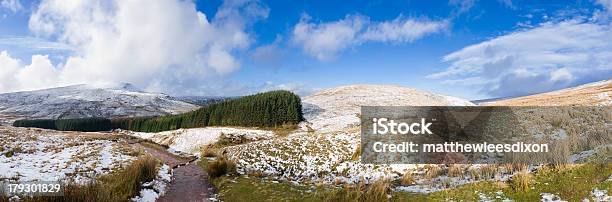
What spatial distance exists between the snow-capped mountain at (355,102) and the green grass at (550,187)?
56.2m

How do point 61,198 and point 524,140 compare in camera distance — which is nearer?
point 61,198

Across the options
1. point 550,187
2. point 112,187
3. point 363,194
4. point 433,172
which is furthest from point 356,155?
point 112,187

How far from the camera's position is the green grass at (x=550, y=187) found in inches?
500

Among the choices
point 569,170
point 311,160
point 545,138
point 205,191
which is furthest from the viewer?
point 311,160

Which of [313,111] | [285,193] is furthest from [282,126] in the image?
[285,193]

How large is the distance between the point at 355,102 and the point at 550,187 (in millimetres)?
102716

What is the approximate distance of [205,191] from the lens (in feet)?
71.1

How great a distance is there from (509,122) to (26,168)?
118 ft

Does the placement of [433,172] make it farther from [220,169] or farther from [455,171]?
[220,169]

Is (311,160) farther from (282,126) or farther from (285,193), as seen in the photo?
(282,126)

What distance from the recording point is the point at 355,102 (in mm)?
115875

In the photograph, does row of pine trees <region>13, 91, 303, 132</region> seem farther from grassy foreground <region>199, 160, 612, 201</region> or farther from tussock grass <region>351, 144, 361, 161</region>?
grassy foreground <region>199, 160, 612, 201</region>

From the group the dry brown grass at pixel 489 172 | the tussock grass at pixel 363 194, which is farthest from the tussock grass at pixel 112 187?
the dry brown grass at pixel 489 172

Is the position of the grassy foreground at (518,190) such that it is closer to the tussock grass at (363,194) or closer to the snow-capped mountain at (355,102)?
the tussock grass at (363,194)
